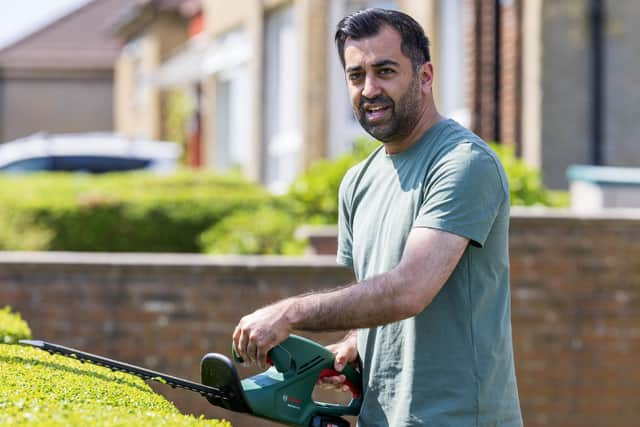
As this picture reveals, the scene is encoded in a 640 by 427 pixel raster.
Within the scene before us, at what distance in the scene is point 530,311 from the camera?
8523 millimetres

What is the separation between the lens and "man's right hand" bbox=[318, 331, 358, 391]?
12.5 ft

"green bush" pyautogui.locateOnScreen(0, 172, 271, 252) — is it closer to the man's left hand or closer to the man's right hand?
the man's right hand

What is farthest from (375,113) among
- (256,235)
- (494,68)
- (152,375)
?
(494,68)

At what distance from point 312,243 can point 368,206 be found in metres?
5.39

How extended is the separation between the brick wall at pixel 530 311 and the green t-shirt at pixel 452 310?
15.7ft

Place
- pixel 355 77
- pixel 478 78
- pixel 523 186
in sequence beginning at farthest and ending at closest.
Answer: pixel 478 78, pixel 523 186, pixel 355 77

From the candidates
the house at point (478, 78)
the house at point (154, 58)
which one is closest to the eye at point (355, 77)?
the house at point (478, 78)

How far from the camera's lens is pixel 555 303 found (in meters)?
8.54

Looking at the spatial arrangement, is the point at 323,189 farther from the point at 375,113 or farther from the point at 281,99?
the point at 281,99

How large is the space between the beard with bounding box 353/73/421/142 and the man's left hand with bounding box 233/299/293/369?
2.04 feet

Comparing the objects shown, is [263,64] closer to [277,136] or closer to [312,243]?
[277,136]

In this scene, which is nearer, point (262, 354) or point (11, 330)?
point (262, 354)

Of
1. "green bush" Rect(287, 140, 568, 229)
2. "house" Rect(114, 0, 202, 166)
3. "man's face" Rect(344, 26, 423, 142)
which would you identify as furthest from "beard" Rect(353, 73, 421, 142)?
"house" Rect(114, 0, 202, 166)

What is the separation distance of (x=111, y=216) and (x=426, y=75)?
918cm
